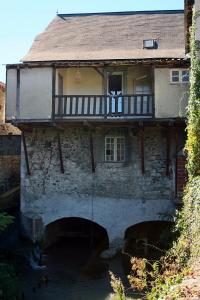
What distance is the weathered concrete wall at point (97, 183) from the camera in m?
17.9

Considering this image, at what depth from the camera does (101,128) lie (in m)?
18.3

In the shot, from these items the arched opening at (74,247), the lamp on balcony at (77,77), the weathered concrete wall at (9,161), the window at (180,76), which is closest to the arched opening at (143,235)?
the arched opening at (74,247)

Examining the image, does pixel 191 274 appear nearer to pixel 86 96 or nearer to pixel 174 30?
pixel 86 96

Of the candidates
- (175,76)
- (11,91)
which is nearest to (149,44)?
(175,76)

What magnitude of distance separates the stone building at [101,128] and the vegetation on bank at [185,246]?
2.82 meters

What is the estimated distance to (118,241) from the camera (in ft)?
58.6

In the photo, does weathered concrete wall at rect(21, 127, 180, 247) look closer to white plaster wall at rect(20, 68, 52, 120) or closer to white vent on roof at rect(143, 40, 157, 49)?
white plaster wall at rect(20, 68, 52, 120)

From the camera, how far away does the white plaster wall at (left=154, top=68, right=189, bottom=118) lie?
55.3 ft

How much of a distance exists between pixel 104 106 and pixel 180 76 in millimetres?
3011

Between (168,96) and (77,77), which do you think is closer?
(168,96)

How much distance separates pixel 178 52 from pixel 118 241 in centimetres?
764

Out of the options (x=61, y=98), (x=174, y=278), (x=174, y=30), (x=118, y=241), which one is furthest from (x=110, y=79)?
(x=174, y=278)

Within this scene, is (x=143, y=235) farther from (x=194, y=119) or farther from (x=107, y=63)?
(x=107, y=63)

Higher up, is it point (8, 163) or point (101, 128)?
A: point (101, 128)
